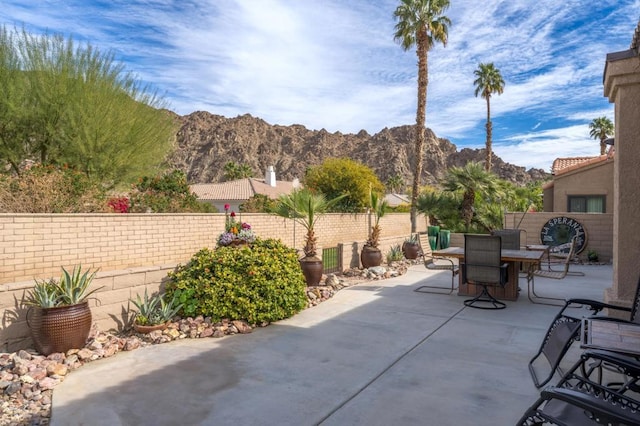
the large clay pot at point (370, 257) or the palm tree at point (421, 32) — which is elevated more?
the palm tree at point (421, 32)

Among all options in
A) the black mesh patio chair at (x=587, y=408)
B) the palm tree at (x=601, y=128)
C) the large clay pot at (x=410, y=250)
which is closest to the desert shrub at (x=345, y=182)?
the large clay pot at (x=410, y=250)

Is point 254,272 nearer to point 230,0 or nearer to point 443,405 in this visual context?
point 443,405

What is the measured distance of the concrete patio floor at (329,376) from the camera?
354cm

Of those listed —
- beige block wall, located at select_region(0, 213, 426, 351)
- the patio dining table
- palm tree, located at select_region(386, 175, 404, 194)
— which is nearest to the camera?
beige block wall, located at select_region(0, 213, 426, 351)

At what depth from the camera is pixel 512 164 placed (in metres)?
109

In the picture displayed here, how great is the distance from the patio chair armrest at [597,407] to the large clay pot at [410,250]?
1222 centimetres

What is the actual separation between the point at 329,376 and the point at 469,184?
15.9 meters

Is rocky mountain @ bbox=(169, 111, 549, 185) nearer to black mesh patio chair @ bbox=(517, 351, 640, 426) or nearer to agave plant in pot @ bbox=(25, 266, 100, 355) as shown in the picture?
agave plant in pot @ bbox=(25, 266, 100, 355)

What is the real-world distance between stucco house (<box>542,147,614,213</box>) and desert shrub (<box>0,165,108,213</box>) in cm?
1856

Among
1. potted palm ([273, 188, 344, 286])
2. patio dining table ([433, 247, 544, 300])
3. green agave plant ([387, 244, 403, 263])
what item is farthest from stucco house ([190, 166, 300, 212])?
patio dining table ([433, 247, 544, 300])

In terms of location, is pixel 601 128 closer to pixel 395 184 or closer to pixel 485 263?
pixel 485 263

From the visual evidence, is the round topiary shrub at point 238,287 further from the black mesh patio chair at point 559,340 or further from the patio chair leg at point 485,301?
the black mesh patio chair at point 559,340

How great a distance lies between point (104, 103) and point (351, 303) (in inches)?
378

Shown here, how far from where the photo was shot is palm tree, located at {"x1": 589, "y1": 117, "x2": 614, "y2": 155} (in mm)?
40897
